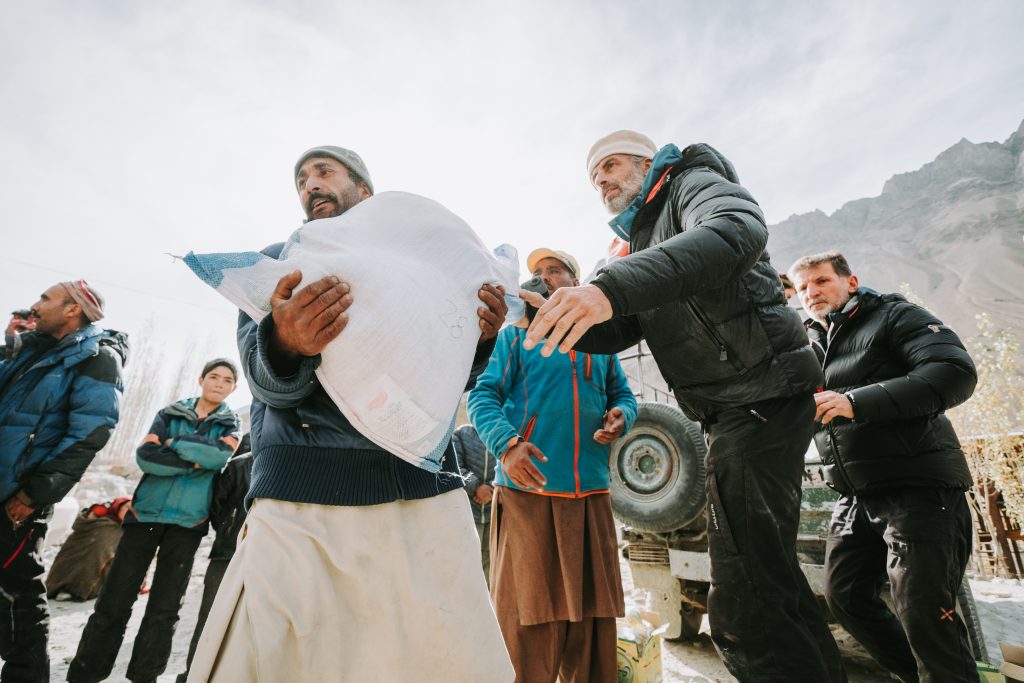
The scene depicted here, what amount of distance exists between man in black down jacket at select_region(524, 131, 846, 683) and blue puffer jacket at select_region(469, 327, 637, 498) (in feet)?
2.01

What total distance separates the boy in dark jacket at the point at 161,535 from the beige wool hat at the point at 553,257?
2.48m

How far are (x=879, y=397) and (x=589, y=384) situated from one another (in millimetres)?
1335

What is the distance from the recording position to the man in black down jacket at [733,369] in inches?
51.9

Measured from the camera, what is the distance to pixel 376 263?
1064 millimetres

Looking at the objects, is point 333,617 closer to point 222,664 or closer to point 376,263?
point 222,664

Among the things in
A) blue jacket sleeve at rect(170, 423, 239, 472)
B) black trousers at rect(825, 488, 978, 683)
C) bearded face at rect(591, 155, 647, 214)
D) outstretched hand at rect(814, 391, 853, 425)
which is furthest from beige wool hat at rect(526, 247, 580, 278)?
blue jacket sleeve at rect(170, 423, 239, 472)

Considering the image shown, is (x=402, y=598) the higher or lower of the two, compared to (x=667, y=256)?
lower

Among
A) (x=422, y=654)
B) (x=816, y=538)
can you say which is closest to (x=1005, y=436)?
(x=816, y=538)

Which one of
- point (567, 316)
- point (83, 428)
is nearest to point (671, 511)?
point (567, 316)

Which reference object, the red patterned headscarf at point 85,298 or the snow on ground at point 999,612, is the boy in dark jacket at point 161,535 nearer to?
the red patterned headscarf at point 85,298

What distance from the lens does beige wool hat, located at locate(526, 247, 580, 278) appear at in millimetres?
2918

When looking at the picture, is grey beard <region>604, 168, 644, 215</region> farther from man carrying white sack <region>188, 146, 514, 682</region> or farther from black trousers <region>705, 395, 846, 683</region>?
man carrying white sack <region>188, 146, 514, 682</region>

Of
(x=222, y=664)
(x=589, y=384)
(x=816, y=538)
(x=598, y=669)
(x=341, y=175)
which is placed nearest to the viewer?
(x=222, y=664)

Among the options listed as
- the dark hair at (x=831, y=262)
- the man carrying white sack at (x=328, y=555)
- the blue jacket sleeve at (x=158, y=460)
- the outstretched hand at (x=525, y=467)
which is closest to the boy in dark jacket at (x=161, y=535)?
the blue jacket sleeve at (x=158, y=460)
